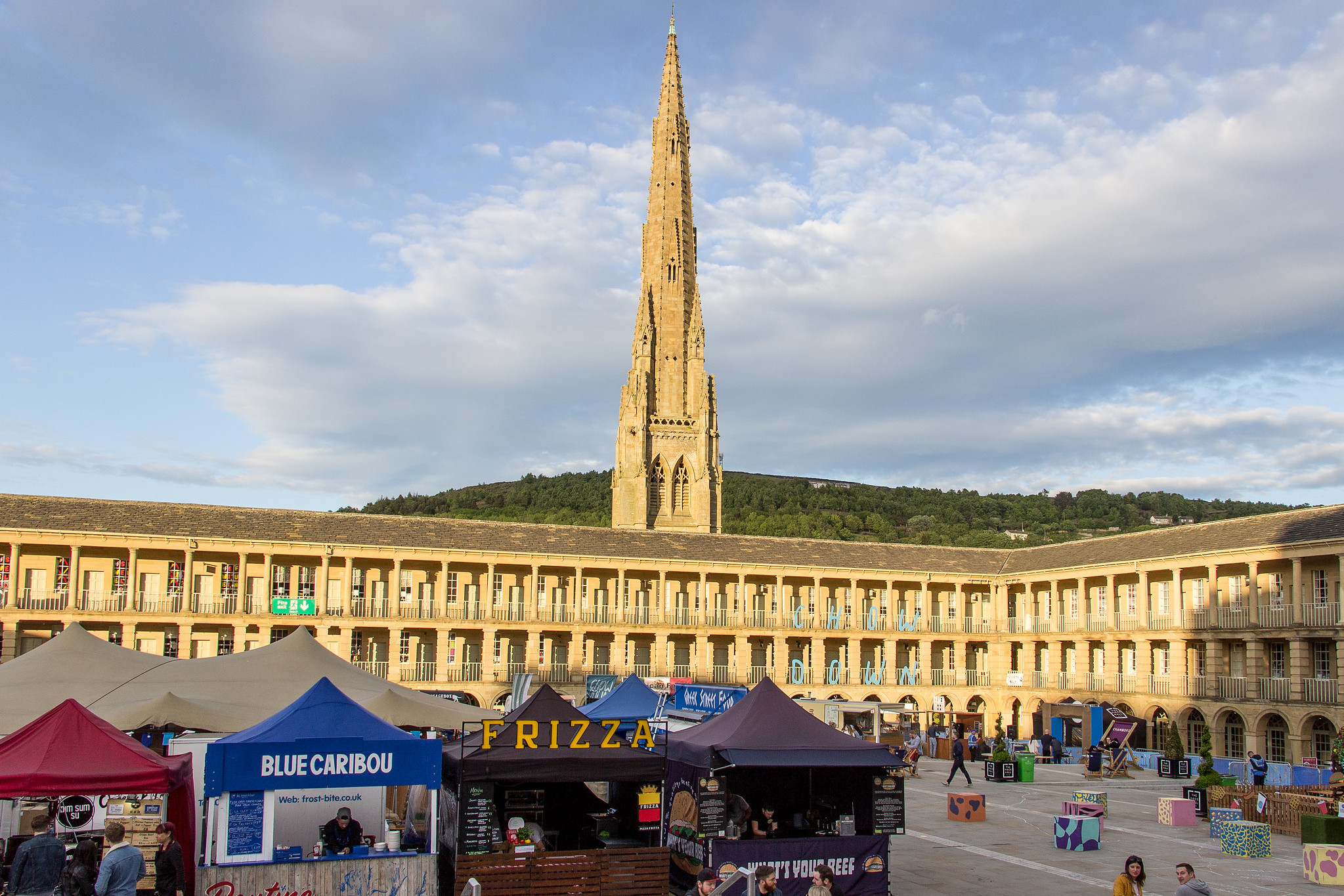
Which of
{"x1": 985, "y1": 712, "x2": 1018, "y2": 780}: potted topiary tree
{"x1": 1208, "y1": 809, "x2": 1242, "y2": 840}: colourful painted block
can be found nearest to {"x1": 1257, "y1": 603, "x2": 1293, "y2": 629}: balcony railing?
{"x1": 985, "y1": 712, "x2": 1018, "y2": 780}: potted topiary tree

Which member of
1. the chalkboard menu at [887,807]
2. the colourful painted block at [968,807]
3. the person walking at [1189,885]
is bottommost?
the colourful painted block at [968,807]

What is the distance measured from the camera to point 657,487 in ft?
228

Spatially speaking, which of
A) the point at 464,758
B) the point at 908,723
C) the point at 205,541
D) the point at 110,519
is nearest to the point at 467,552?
the point at 205,541

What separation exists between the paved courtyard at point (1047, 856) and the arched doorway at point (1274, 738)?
14.1 m

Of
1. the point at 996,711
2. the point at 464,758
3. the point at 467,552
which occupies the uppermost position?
the point at 467,552

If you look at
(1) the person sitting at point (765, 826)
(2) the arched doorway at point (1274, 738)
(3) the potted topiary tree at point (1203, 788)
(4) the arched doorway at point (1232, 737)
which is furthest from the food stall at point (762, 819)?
(4) the arched doorway at point (1232, 737)

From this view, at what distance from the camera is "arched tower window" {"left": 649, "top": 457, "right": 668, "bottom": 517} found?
6894cm

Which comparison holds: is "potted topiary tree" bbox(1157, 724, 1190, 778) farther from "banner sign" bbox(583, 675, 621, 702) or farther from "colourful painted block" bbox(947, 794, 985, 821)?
"banner sign" bbox(583, 675, 621, 702)

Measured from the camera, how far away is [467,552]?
45250 millimetres

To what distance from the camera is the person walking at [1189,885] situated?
31.9 feet

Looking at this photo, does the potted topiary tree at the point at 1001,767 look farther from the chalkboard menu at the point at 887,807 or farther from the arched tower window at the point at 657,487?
the arched tower window at the point at 657,487

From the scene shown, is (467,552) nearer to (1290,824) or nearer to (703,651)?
(703,651)

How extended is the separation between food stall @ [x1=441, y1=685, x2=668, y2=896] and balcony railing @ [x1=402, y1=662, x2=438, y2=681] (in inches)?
1224

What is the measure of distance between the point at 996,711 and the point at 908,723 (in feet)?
36.2
